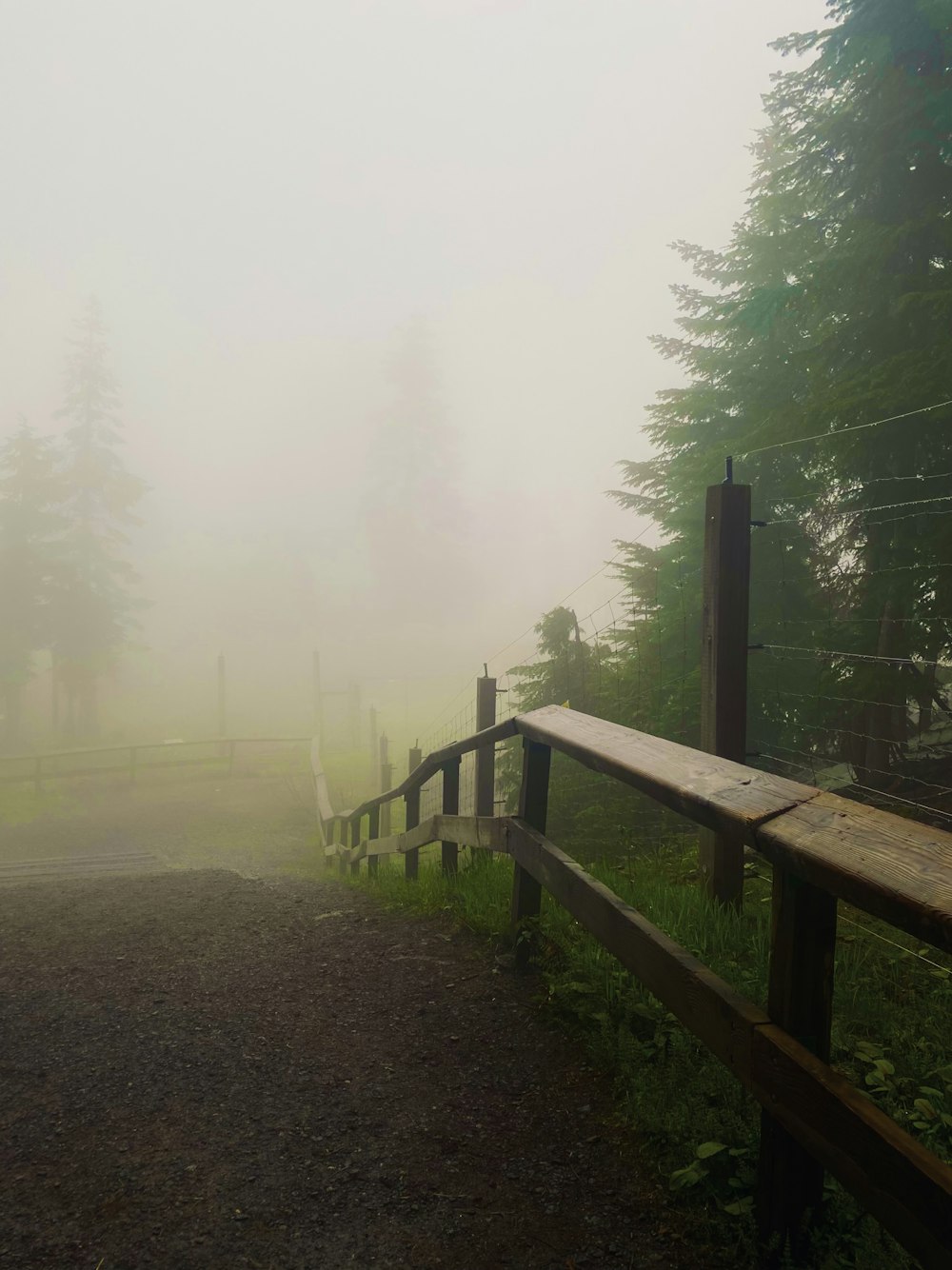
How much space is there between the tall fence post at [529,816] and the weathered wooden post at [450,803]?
1.49 meters

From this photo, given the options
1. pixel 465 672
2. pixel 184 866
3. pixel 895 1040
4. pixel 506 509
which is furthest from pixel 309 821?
pixel 506 509

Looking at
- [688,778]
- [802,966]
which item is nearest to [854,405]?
[688,778]

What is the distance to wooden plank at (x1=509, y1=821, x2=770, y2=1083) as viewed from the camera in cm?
204

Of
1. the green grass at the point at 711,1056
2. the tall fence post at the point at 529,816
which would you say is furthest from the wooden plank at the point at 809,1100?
the tall fence post at the point at 529,816

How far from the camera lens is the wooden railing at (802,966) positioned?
1.52m

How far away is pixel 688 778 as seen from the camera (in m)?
2.39

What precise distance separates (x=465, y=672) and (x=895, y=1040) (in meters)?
47.5

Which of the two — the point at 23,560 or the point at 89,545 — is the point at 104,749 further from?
the point at 89,545

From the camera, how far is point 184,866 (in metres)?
15.9

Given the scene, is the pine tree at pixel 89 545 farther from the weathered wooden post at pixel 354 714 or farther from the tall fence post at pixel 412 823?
the tall fence post at pixel 412 823

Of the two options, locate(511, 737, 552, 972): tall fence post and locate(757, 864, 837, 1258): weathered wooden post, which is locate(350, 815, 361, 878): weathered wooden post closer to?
locate(511, 737, 552, 972): tall fence post

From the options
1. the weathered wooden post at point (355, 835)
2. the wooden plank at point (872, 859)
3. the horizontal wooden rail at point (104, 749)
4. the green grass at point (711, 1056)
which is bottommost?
the horizontal wooden rail at point (104, 749)

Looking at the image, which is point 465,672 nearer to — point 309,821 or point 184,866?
point 309,821

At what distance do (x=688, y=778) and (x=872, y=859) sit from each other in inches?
30.2
